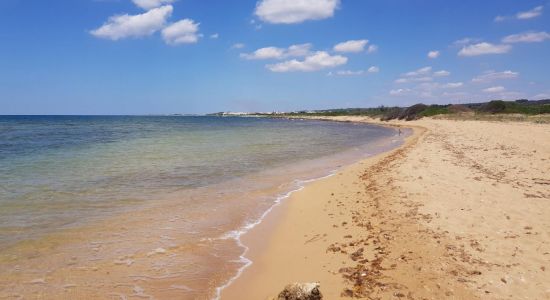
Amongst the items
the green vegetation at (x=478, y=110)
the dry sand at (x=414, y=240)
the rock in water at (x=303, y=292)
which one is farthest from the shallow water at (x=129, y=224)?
the green vegetation at (x=478, y=110)

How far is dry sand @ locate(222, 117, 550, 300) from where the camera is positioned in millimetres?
5203

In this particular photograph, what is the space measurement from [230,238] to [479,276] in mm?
4890

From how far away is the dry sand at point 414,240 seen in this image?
5203mm

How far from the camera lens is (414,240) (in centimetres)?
686

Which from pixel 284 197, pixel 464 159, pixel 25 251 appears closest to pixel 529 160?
pixel 464 159

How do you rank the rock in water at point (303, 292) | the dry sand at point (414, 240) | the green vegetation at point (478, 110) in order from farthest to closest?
1. the green vegetation at point (478, 110)
2. the dry sand at point (414, 240)
3. the rock in water at point (303, 292)

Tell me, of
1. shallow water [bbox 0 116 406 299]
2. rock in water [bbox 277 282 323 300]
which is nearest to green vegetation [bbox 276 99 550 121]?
shallow water [bbox 0 116 406 299]

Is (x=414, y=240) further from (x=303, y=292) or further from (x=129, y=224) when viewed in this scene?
(x=129, y=224)

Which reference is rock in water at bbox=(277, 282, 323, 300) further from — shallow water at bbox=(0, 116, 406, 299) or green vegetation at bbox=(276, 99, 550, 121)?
green vegetation at bbox=(276, 99, 550, 121)

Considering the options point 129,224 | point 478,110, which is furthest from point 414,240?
point 478,110

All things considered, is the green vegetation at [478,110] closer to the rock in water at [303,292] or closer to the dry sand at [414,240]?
the dry sand at [414,240]

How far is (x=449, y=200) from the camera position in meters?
9.28

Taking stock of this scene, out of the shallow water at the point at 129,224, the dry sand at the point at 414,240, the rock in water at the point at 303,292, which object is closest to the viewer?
the rock in water at the point at 303,292

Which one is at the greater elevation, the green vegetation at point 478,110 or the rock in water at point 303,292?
the green vegetation at point 478,110
